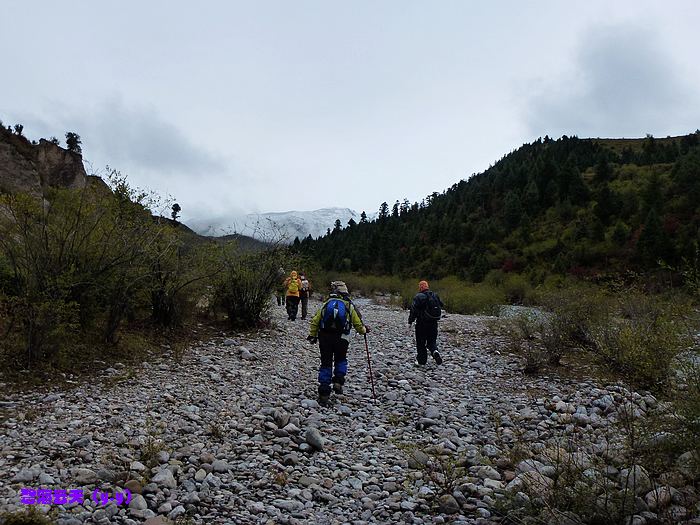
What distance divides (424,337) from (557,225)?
5704cm

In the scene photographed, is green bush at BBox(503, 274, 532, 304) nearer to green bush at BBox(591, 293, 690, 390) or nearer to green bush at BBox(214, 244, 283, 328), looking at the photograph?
green bush at BBox(591, 293, 690, 390)

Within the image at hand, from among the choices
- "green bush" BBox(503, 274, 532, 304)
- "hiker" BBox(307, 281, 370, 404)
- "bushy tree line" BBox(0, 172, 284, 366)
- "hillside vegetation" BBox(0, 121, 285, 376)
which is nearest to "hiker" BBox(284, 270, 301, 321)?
"hillside vegetation" BBox(0, 121, 285, 376)

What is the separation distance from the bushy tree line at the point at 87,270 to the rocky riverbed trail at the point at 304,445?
1325 mm

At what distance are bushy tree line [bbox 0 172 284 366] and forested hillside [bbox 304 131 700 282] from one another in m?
13.3

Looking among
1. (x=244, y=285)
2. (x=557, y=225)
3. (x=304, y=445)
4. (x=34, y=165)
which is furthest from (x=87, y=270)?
(x=557, y=225)

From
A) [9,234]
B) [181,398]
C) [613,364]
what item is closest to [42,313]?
[9,234]

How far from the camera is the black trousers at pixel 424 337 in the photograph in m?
11.4

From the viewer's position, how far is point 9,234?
27.1 feet

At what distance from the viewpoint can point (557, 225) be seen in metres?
61.2

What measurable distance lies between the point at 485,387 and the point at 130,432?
6710mm

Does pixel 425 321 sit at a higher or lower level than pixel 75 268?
lower

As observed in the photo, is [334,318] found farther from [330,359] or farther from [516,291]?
[516,291]

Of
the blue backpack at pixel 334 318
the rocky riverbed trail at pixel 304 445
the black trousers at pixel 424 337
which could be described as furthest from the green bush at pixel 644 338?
the blue backpack at pixel 334 318

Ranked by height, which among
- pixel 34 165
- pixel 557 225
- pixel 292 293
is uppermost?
pixel 557 225
